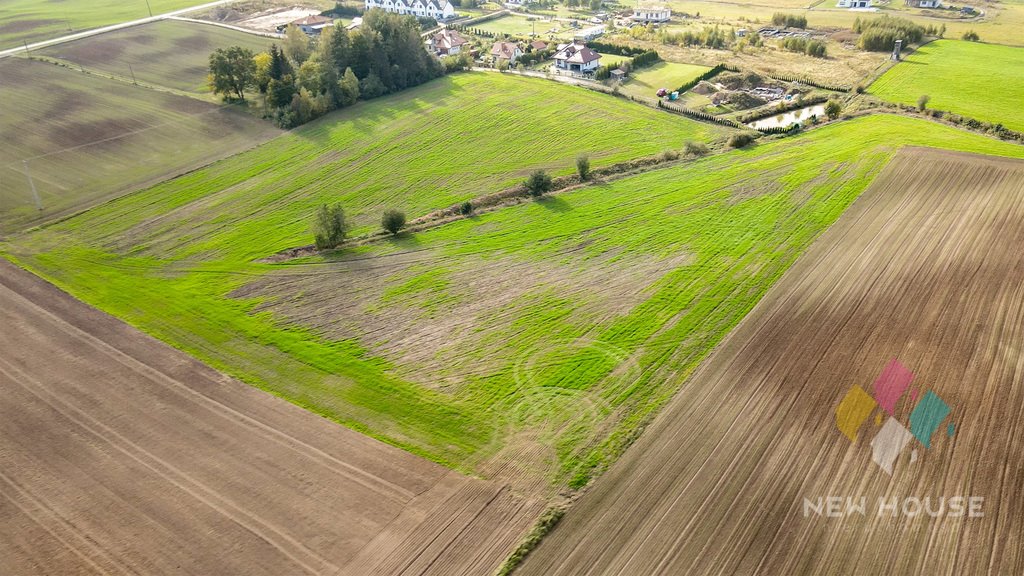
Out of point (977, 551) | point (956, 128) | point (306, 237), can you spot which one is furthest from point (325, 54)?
point (977, 551)

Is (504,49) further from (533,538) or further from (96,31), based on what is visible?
(533,538)

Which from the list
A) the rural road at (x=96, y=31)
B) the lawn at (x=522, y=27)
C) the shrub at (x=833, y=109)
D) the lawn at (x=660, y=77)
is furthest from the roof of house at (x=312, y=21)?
the shrub at (x=833, y=109)

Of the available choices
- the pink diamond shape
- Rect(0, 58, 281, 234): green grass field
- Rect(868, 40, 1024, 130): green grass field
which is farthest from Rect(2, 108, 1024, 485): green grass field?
Rect(868, 40, 1024, 130): green grass field

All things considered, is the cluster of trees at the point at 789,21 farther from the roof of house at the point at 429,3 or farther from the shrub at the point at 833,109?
the roof of house at the point at 429,3

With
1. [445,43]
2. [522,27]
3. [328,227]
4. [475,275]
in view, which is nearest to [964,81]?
[445,43]

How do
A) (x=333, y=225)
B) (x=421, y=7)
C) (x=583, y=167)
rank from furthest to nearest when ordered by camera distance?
1. (x=421, y=7)
2. (x=583, y=167)
3. (x=333, y=225)

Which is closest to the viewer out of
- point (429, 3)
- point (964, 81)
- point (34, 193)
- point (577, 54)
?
point (34, 193)

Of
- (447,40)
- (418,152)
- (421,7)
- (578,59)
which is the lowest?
(418,152)
